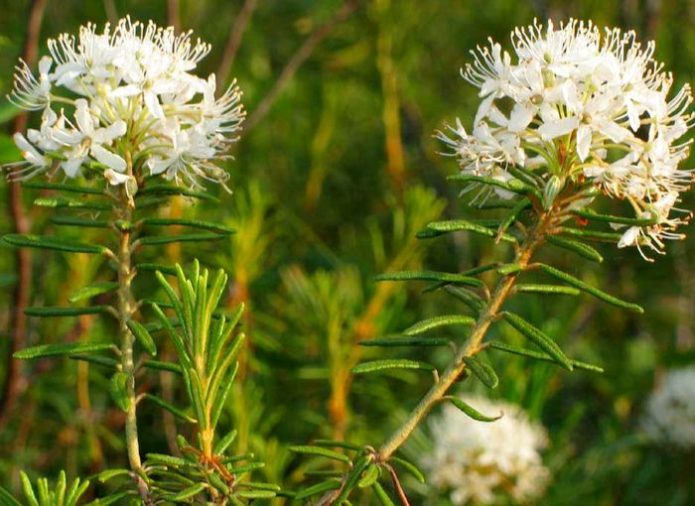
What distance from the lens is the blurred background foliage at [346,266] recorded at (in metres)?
2.50

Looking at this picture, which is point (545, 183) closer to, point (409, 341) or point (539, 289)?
point (539, 289)

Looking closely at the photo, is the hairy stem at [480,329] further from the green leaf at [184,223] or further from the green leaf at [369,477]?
the green leaf at [184,223]

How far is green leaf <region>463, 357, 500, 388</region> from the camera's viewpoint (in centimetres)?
124

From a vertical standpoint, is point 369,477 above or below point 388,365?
below

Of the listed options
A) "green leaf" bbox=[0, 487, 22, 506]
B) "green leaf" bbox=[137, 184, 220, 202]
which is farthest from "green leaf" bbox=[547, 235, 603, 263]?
"green leaf" bbox=[0, 487, 22, 506]

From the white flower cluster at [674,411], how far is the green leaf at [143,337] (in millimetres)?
2186

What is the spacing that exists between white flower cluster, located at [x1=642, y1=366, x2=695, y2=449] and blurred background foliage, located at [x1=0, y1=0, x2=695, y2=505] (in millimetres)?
47

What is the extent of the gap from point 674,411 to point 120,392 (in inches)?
94.6

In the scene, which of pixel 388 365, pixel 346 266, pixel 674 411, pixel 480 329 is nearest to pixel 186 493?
pixel 388 365

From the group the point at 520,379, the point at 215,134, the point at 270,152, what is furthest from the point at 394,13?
the point at 215,134

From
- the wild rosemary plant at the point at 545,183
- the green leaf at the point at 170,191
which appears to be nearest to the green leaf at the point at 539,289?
the wild rosemary plant at the point at 545,183

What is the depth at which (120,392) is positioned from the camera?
123cm

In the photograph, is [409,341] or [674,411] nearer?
[409,341]

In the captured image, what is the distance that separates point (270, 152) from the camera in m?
3.59
